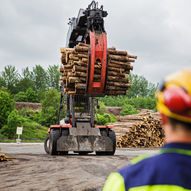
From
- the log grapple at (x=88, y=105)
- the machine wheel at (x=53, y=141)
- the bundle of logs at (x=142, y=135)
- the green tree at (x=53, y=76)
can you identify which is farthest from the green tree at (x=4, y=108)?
the green tree at (x=53, y=76)

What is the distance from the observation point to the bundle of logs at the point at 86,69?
954 centimetres

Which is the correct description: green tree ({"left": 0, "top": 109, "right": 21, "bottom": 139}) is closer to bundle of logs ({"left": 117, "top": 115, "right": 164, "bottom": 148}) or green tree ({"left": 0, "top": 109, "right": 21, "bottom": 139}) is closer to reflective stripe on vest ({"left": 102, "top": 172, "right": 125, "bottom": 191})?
bundle of logs ({"left": 117, "top": 115, "right": 164, "bottom": 148})

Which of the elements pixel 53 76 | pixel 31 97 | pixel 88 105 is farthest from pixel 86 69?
pixel 53 76

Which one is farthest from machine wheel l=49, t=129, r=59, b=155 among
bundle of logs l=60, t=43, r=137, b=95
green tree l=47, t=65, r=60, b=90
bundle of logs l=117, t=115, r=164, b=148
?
green tree l=47, t=65, r=60, b=90

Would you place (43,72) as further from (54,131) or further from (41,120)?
(54,131)

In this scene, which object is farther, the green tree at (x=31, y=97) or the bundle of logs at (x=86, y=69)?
the green tree at (x=31, y=97)

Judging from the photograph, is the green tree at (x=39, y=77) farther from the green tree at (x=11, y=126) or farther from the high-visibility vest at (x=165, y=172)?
the high-visibility vest at (x=165, y=172)

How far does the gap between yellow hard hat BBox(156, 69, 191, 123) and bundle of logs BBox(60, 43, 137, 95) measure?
833 centimetres

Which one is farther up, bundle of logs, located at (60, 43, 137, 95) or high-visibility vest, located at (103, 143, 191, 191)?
bundle of logs, located at (60, 43, 137, 95)

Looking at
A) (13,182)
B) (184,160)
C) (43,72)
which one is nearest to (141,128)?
(13,182)

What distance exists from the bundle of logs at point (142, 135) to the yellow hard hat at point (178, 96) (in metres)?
19.7

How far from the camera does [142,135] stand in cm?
2116

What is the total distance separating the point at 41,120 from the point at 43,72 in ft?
139

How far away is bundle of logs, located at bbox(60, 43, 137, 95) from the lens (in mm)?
9539
